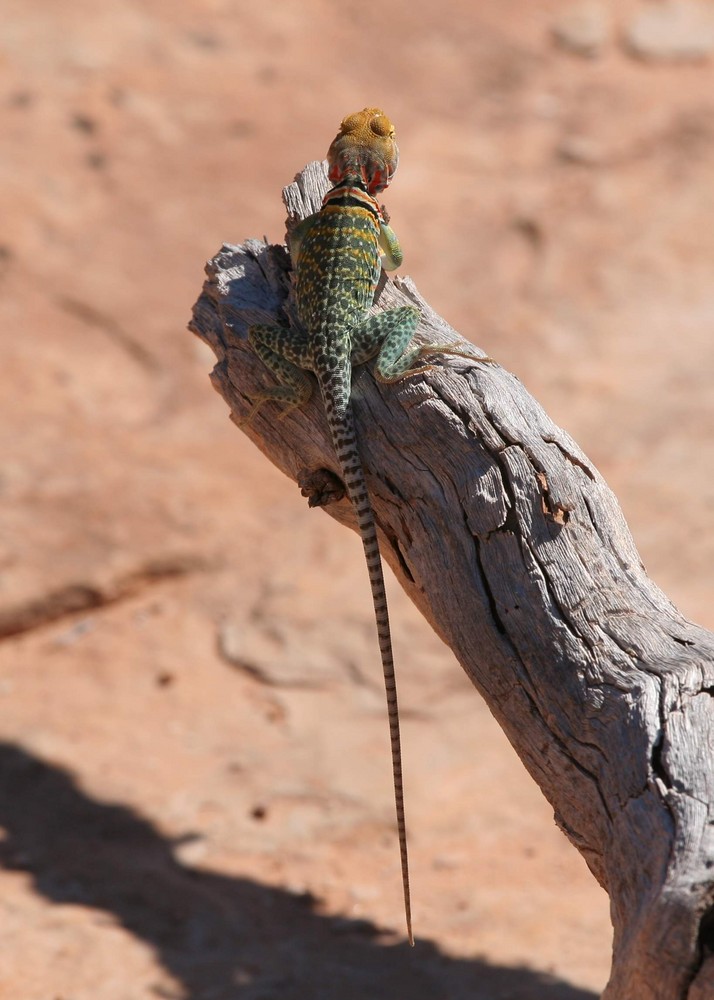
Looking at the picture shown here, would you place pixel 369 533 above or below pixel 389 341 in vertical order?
below

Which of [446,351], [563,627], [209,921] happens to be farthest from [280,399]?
[209,921]

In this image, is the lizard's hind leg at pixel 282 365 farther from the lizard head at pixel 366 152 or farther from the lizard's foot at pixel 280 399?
the lizard head at pixel 366 152

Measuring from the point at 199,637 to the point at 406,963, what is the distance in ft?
9.25

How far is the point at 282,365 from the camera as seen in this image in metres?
4.34

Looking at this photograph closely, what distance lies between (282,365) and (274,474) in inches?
173

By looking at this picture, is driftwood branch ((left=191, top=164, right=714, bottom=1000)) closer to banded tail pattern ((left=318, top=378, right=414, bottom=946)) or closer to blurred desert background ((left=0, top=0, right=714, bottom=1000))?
banded tail pattern ((left=318, top=378, right=414, bottom=946))

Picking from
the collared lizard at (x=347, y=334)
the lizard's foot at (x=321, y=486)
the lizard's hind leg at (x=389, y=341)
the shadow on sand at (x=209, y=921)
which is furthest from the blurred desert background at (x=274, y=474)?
the lizard's hind leg at (x=389, y=341)

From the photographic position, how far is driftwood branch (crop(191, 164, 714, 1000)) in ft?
9.97

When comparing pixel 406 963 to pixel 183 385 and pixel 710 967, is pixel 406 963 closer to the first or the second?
pixel 710 967

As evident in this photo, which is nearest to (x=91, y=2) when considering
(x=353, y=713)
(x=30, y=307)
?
(x=30, y=307)

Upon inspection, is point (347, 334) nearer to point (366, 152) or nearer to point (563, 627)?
point (366, 152)

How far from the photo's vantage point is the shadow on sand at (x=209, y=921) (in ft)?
16.4

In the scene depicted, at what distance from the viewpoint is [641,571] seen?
3727mm

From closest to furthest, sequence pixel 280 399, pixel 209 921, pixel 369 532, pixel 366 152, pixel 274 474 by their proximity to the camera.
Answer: pixel 369 532, pixel 280 399, pixel 366 152, pixel 209 921, pixel 274 474
